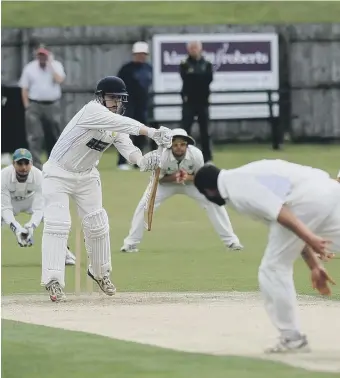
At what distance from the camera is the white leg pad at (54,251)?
13.0m

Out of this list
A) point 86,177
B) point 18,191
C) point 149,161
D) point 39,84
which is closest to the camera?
point 149,161

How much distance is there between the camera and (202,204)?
1720cm

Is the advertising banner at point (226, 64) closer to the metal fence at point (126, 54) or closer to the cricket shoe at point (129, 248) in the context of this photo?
the metal fence at point (126, 54)

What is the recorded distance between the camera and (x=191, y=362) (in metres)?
9.38

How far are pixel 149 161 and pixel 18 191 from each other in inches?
138

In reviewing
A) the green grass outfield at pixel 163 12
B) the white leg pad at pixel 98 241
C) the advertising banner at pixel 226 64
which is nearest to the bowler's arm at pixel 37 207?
the white leg pad at pixel 98 241

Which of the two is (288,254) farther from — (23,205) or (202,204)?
(202,204)

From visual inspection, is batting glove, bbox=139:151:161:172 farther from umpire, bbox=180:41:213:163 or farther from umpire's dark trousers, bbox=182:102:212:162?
umpire's dark trousers, bbox=182:102:212:162

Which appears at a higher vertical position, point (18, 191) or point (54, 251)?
point (18, 191)

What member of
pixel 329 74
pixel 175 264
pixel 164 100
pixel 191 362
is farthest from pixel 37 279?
pixel 329 74

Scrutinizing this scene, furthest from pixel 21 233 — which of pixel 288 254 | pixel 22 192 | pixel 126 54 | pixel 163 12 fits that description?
pixel 163 12

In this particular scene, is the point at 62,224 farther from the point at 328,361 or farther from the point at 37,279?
the point at 328,361

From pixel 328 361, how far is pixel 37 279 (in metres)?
5.95

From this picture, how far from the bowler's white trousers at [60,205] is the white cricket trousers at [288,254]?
375cm
